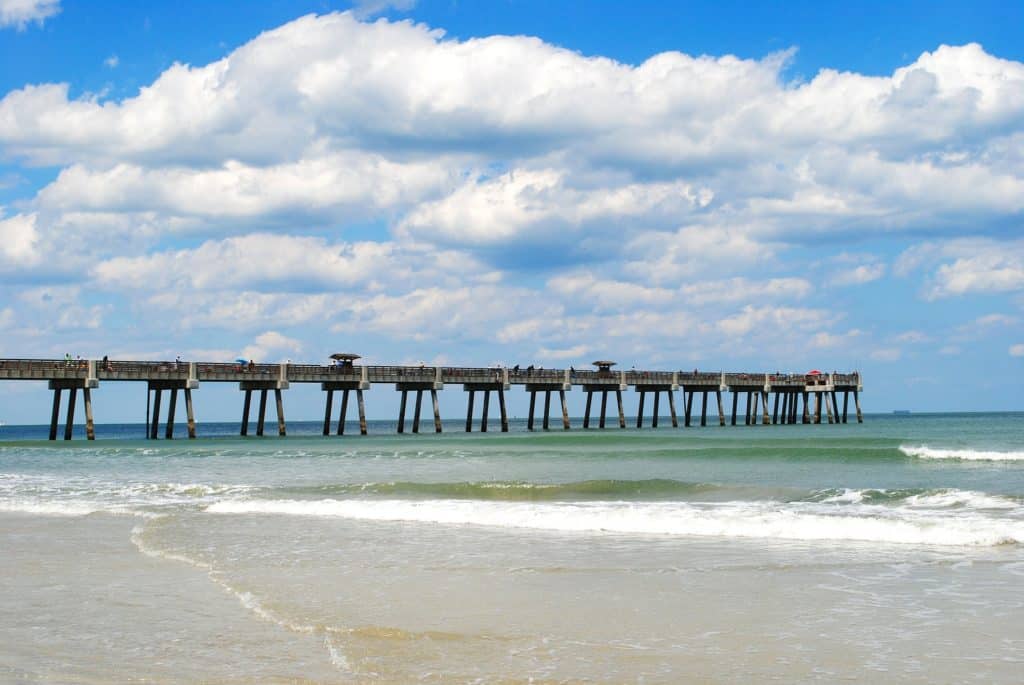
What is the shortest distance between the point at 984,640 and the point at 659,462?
21.9 meters

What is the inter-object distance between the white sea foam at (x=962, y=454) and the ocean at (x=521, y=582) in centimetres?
652

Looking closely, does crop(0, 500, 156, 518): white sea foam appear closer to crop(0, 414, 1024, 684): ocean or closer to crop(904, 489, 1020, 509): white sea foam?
crop(0, 414, 1024, 684): ocean

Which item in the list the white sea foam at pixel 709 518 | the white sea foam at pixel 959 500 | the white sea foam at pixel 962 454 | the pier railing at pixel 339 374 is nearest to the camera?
the white sea foam at pixel 709 518

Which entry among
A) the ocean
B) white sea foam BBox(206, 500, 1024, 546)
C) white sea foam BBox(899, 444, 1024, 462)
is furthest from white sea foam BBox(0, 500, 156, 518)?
white sea foam BBox(899, 444, 1024, 462)

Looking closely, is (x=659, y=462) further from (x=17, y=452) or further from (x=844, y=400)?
(x=844, y=400)

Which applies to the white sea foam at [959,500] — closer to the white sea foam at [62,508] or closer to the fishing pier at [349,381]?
the white sea foam at [62,508]

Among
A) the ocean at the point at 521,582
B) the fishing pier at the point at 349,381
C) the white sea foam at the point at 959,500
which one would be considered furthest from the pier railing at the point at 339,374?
the white sea foam at the point at 959,500

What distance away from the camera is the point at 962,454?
29.3 metres

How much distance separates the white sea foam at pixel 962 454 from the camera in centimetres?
2836

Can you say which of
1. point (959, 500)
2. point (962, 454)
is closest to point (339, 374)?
point (962, 454)

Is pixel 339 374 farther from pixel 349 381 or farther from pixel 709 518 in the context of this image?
pixel 709 518

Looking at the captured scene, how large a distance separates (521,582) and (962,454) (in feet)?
74.6

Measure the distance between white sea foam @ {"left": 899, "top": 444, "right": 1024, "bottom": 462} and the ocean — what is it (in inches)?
257

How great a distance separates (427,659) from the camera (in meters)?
7.34
